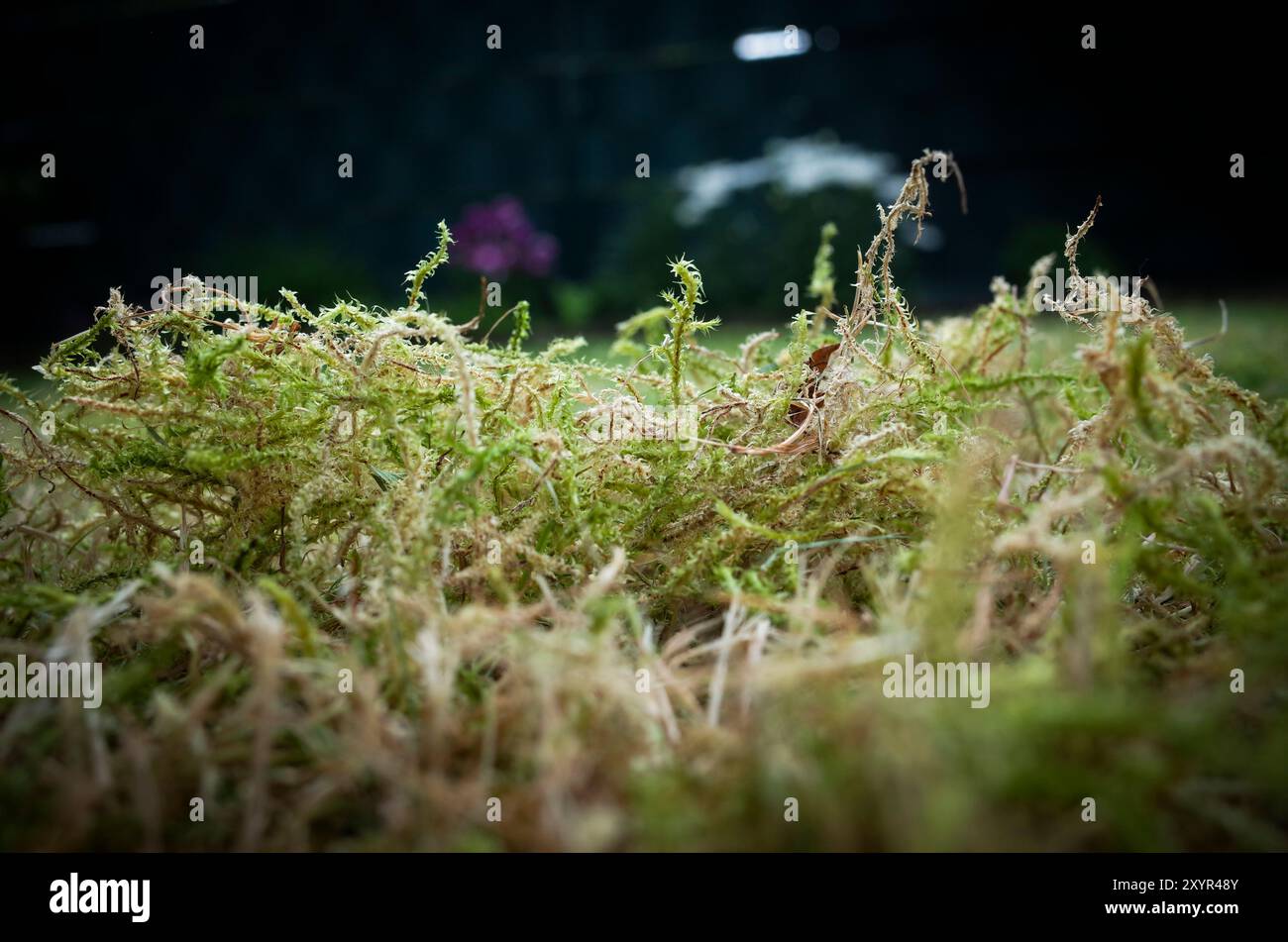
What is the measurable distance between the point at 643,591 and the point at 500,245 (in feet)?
20.5

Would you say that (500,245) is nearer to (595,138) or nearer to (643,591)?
(595,138)

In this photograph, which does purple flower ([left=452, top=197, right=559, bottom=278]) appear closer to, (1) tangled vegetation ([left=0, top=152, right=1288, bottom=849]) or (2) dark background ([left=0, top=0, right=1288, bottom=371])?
(2) dark background ([left=0, top=0, right=1288, bottom=371])

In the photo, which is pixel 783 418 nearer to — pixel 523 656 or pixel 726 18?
pixel 523 656

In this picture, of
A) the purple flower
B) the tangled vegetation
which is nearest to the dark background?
the purple flower

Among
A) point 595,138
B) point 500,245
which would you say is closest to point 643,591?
point 500,245

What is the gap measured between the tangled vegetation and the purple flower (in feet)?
18.5

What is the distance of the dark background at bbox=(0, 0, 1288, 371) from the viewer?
6.78 meters

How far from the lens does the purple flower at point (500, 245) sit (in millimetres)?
6832

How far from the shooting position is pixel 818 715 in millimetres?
686

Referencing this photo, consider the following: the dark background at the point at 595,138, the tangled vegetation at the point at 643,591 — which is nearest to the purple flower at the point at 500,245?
the dark background at the point at 595,138

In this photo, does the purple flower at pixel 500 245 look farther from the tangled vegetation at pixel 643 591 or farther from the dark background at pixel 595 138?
the tangled vegetation at pixel 643 591

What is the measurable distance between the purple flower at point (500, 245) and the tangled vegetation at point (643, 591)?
5.63m
